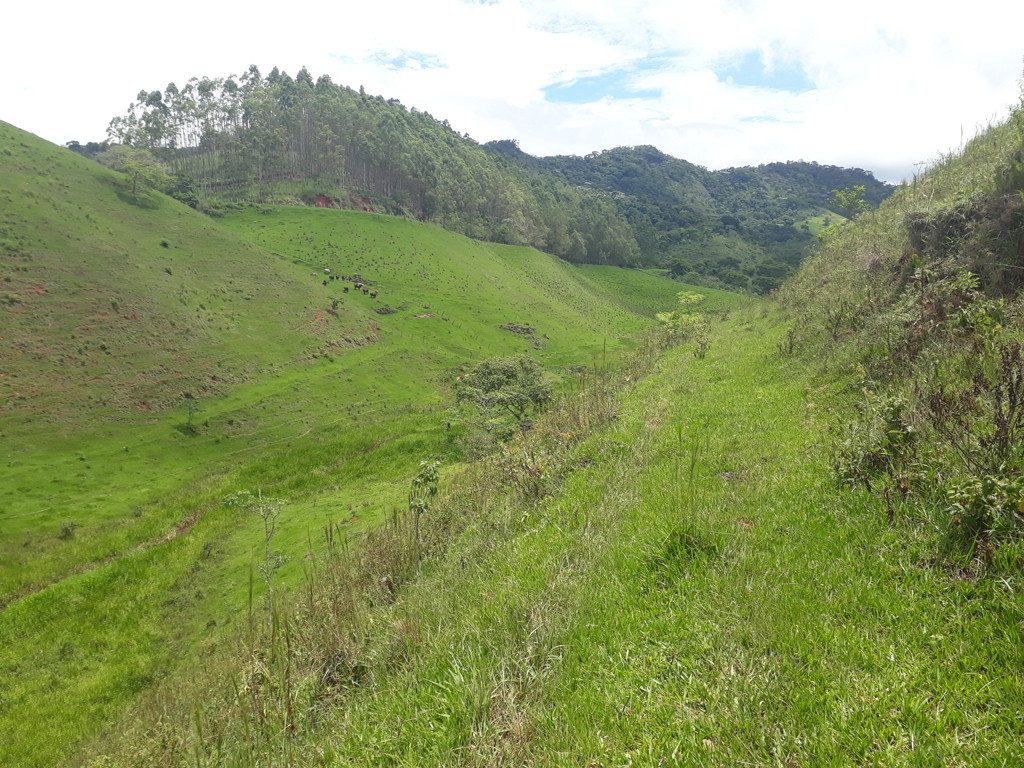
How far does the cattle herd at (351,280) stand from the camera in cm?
6211

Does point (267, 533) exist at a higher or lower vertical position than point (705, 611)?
lower

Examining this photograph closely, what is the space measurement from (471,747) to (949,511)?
4.60m

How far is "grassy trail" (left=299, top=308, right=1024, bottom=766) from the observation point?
279 centimetres

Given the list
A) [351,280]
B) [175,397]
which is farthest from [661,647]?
[351,280]

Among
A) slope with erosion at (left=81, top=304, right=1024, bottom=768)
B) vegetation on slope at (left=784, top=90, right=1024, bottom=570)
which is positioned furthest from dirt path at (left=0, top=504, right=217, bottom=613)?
vegetation on slope at (left=784, top=90, right=1024, bottom=570)

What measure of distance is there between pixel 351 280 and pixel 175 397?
32964mm

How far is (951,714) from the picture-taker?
2.66 m

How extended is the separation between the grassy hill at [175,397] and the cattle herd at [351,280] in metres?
1.00

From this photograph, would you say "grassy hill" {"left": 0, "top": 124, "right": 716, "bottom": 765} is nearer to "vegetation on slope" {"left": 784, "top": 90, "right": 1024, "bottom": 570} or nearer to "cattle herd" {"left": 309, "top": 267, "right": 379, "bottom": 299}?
"cattle herd" {"left": 309, "top": 267, "right": 379, "bottom": 299}

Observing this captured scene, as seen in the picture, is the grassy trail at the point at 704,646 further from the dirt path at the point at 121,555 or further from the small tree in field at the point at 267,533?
the dirt path at the point at 121,555

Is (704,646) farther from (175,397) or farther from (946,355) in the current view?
(175,397)

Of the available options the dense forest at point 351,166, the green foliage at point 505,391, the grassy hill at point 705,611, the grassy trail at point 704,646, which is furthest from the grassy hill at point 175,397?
the dense forest at point 351,166

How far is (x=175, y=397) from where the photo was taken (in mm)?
35562

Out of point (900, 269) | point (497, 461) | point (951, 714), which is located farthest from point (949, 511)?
point (900, 269)
